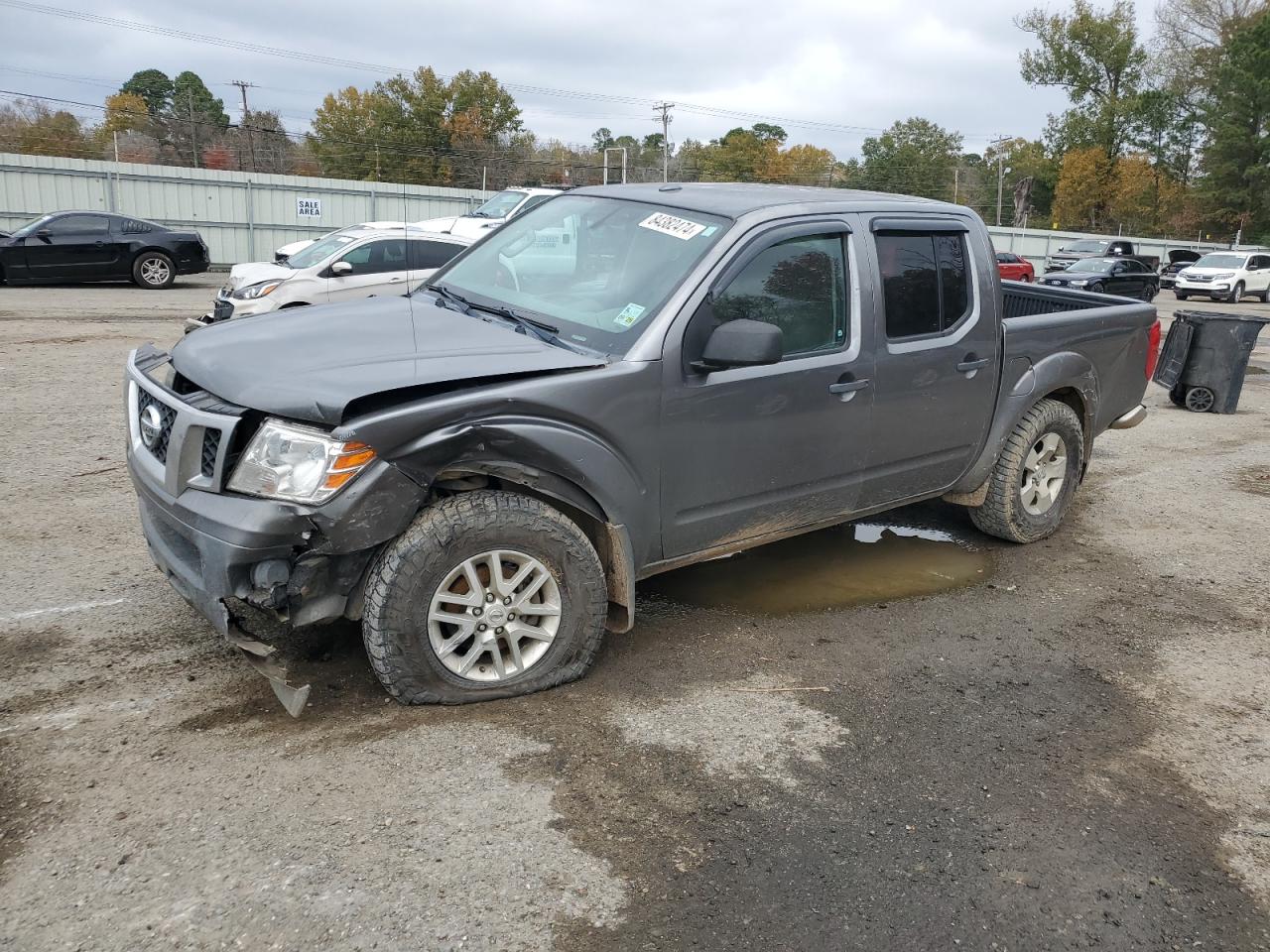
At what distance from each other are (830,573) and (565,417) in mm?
2295

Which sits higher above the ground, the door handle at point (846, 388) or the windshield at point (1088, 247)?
the door handle at point (846, 388)

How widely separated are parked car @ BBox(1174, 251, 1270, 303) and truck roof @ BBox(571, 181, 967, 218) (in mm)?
31273

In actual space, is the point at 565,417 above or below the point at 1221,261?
above

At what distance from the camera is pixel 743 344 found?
3.78 m

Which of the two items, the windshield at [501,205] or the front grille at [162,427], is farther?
the windshield at [501,205]

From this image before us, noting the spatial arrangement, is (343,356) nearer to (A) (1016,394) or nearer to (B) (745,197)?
(B) (745,197)

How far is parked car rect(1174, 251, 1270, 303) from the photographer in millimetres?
31375

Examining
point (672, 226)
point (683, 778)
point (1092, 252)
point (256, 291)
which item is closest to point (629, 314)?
point (672, 226)

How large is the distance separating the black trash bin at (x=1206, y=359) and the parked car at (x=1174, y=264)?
31.3m

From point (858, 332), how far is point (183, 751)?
3130 millimetres

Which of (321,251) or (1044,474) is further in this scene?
(321,251)

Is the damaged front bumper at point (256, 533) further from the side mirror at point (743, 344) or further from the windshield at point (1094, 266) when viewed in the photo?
the windshield at point (1094, 266)

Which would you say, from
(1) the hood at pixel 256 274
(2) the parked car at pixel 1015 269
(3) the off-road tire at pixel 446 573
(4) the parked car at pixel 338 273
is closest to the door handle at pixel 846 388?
(3) the off-road tire at pixel 446 573

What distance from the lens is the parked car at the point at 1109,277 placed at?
2741 centimetres
